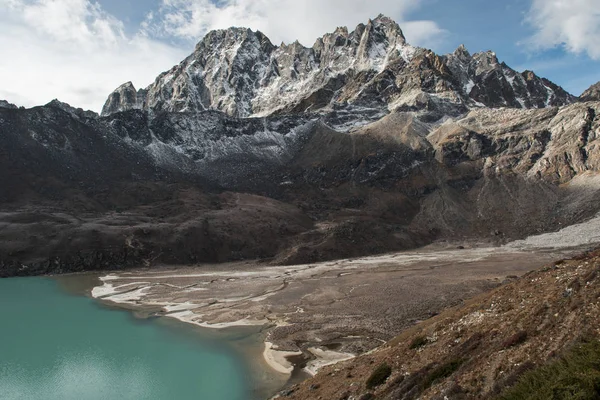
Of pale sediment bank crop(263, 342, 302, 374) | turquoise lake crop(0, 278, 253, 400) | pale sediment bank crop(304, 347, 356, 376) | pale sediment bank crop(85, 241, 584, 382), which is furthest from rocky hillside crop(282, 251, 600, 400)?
pale sediment bank crop(85, 241, 584, 382)

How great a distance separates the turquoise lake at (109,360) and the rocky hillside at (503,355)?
1154cm

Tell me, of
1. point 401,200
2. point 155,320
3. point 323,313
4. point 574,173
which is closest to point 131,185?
point 401,200

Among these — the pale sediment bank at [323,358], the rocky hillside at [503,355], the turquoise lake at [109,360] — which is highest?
the rocky hillside at [503,355]

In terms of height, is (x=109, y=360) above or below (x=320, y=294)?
below

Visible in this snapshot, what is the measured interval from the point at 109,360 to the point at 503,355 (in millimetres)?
40796

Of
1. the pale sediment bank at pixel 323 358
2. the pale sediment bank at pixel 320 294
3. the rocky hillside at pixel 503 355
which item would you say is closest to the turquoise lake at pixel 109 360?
the pale sediment bank at pixel 320 294

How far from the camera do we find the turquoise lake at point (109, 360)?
124 feet

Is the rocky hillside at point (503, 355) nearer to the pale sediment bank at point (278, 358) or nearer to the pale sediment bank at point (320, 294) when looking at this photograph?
the pale sediment bank at point (278, 358)

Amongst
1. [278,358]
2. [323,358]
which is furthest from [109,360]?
[323,358]

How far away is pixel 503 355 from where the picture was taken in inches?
827

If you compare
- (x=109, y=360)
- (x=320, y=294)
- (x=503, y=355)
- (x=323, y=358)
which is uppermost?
(x=503, y=355)

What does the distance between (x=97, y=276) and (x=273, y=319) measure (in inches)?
2684

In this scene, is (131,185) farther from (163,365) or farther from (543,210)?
(543,210)

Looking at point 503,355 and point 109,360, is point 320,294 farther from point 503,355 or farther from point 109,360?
point 503,355
